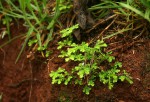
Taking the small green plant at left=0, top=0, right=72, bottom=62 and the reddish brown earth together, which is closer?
the reddish brown earth

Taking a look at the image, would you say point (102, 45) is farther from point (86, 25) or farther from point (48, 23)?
point (48, 23)

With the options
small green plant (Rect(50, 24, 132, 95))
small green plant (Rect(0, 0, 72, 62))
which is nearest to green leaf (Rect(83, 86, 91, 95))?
small green plant (Rect(50, 24, 132, 95))

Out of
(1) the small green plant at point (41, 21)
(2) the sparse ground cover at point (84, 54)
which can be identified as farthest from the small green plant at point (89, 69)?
(1) the small green plant at point (41, 21)

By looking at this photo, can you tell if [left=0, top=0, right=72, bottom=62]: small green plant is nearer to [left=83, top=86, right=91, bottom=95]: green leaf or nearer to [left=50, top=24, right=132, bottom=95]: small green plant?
[left=50, top=24, right=132, bottom=95]: small green plant

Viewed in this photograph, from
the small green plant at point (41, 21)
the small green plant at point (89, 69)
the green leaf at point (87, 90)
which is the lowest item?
the green leaf at point (87, 90)

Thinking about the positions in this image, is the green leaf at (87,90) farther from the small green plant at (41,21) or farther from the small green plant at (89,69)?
the small green plant at (41,21)

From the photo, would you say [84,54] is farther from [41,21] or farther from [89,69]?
[41,21]

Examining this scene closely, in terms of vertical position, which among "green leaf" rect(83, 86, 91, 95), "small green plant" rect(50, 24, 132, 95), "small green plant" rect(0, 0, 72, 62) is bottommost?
"green leaf" rect(83, 86, 91, 95)

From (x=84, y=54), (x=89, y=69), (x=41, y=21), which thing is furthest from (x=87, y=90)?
(x=41, y=21)
